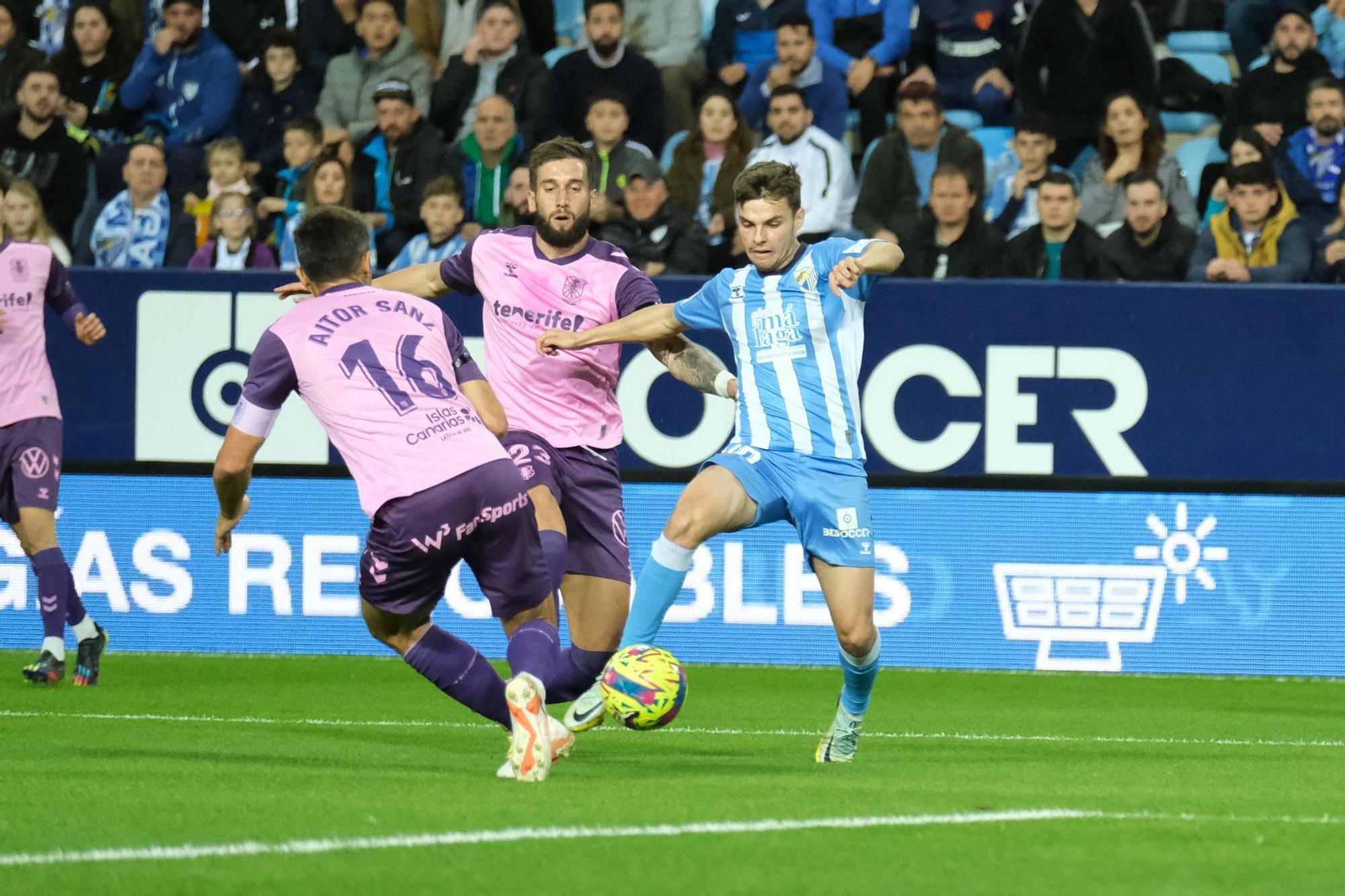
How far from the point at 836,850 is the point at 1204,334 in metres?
7.36

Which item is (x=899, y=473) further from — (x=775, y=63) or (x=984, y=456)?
(x=775, y=63)

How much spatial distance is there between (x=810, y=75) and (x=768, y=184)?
676 centimetres

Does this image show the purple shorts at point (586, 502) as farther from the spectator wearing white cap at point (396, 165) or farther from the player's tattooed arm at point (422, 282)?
the spectator wearing white cap at point (396, 165)

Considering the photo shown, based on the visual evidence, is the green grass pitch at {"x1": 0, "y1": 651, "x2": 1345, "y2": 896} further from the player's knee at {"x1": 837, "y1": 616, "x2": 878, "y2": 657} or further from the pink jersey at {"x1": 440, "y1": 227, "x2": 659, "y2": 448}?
the pink jersey at {"x1": 440, "y1": 227, "x2": 659, "y2": 448}

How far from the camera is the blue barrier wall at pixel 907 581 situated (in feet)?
38.1

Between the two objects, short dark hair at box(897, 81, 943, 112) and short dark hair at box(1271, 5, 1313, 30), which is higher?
short dark hair at box(1271, 5, 1313, 30)

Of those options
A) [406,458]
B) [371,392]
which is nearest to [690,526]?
[406,458]

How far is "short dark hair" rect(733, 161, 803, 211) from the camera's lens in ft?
23.7

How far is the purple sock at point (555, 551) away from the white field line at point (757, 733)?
1251mm

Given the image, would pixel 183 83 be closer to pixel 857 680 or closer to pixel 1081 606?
pixel 1081 606

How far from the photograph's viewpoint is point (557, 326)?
7.88m

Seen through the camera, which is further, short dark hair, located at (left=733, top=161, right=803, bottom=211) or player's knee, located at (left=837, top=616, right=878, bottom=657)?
short dark hair, located at (left=733, top=161, right=803, bottom=211)

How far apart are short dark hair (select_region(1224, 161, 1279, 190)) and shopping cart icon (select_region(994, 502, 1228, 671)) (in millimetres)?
1861

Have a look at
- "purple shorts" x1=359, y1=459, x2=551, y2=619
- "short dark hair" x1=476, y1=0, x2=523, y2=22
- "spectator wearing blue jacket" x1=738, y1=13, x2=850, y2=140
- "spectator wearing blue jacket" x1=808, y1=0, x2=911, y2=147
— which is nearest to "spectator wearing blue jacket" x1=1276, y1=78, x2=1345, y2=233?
"spectator wearing blue jacket" x1=808, y1=0, x2=911, y2=147
